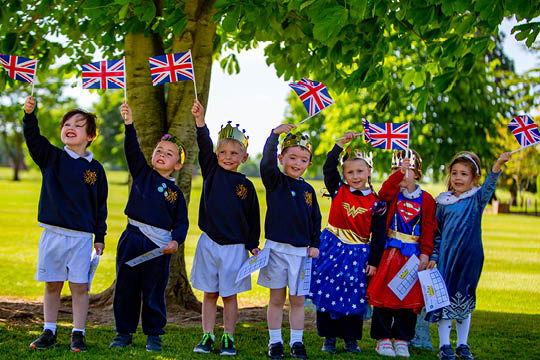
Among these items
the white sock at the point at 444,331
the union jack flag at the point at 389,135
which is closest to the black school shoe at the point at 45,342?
the union jack flag at the point at 389,135

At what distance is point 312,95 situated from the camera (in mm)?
5531

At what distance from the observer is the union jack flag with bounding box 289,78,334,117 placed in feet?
18.0

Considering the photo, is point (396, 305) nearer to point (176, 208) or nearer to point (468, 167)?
point (468, 167)

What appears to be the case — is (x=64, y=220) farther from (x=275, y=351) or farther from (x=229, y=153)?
(x=275, y=351)

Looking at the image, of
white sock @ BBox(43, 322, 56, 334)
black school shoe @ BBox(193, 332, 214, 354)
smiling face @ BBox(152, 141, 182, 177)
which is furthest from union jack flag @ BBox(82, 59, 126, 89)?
black school shoe @ BBox(193, 332, 214, 354)

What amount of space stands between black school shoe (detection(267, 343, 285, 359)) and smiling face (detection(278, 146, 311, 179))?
56.6 inches

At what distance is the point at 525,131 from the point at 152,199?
359 centimetres

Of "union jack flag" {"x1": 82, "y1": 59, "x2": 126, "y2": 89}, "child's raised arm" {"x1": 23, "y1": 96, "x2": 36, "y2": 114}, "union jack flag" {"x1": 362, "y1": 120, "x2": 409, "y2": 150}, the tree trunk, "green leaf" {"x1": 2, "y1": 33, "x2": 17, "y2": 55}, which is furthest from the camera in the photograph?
the tree trunk

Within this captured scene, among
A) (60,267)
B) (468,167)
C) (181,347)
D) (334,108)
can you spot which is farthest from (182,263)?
(334,108)

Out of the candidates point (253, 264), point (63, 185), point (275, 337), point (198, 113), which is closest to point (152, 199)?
point (63, 185)

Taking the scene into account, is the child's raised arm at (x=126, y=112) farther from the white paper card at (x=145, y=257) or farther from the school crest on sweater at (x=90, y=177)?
the white paper card at (x=145, y=257)

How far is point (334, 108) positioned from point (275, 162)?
60.3ft

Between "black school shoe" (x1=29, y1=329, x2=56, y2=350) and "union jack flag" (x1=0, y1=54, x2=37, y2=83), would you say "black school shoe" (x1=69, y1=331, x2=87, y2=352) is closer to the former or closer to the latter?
"black school shoe" (x1=29, y1=329, x2=56, y2=350)

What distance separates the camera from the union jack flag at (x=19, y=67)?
518 cm
